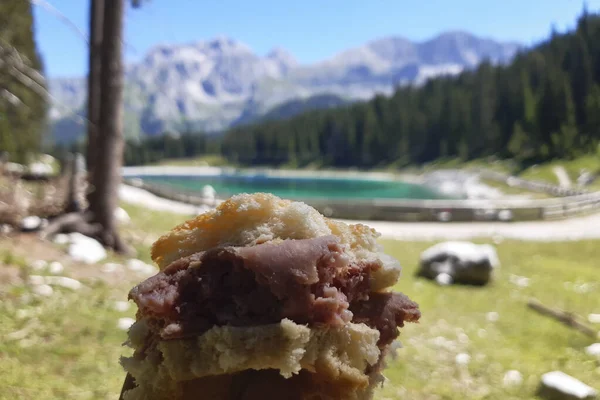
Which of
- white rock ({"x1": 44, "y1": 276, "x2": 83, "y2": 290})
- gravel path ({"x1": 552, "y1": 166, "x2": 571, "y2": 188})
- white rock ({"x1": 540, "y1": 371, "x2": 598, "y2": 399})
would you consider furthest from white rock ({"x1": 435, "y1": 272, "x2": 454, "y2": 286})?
gravel path ({"x1": 552, "y1": 166, "x2": 571, "y2": 188})

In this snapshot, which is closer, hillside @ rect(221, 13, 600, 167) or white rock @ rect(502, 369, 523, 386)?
white rock @ rect(502, 369, 523, 386)

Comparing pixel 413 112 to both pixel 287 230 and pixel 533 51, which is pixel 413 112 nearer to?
pixel 533 51

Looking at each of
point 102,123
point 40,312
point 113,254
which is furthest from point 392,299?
point 102,123

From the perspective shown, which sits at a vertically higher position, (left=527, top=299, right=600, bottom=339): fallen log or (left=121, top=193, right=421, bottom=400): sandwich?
(left=121, top=193, right=421, bottom=400): sandwich

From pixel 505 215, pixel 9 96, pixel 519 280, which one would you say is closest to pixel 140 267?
pixel 9 96

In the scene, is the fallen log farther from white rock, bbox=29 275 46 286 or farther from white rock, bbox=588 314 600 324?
white rock, bbox=29 275 46 286

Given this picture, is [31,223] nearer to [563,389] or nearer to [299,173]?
[563,389]
